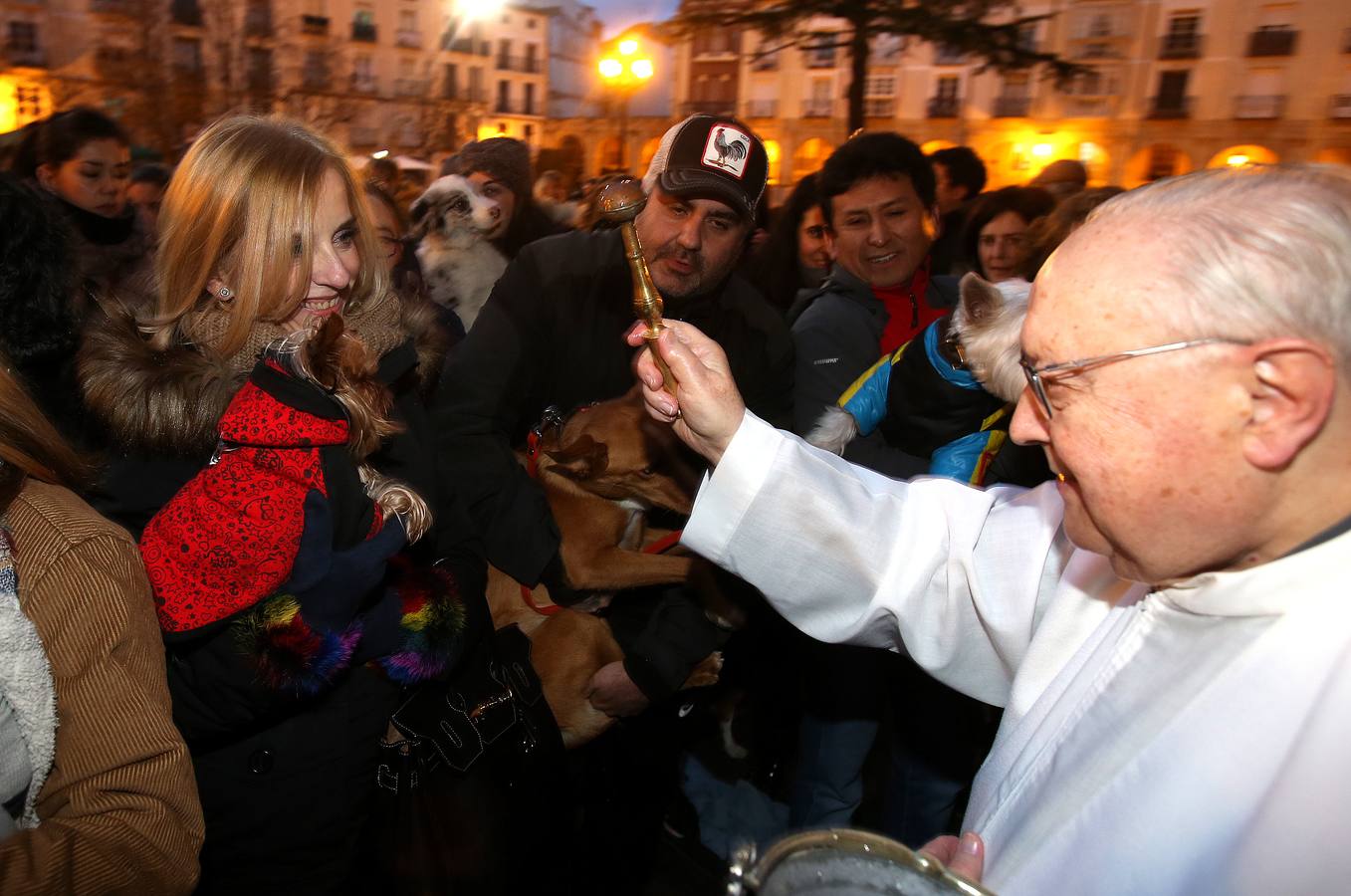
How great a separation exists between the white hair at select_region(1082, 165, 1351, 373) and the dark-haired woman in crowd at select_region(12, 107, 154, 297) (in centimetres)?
483

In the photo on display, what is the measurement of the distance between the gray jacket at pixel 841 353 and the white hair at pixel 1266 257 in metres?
1.80

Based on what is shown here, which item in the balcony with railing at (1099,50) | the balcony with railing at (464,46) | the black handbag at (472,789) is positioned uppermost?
the balcony with railing at (464,46)

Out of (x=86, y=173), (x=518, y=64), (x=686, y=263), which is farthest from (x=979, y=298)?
(x=518, y=64)

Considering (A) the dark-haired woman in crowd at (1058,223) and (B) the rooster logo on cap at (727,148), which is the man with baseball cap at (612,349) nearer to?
(B) the rooster logo on cap at (727,148)

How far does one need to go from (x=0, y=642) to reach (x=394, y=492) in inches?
31.8

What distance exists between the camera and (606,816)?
131 inches

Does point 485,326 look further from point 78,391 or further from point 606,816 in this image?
point 606,816

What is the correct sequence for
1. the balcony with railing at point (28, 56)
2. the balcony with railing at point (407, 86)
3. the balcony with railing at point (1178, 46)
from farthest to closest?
1. the balcony with railing at point (407, 86)
2. the balcony with railing at point (1178, 46)
3. the balcony with railing at point (28, 56)

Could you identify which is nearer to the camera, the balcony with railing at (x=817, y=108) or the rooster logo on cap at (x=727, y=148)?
the rooster logo on cap at (x=727, y=148)

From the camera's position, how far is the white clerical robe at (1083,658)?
113 cm

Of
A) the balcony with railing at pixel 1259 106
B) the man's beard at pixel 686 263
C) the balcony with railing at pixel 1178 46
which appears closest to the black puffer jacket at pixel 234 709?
the man's beard at pixel 686 263

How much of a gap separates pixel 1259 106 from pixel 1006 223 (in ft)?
122

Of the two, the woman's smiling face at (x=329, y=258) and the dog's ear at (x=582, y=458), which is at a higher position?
the woman's smiling face at (x=329, y=258)

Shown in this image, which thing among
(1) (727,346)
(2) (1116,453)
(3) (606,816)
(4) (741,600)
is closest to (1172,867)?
(2) (1116,453)
